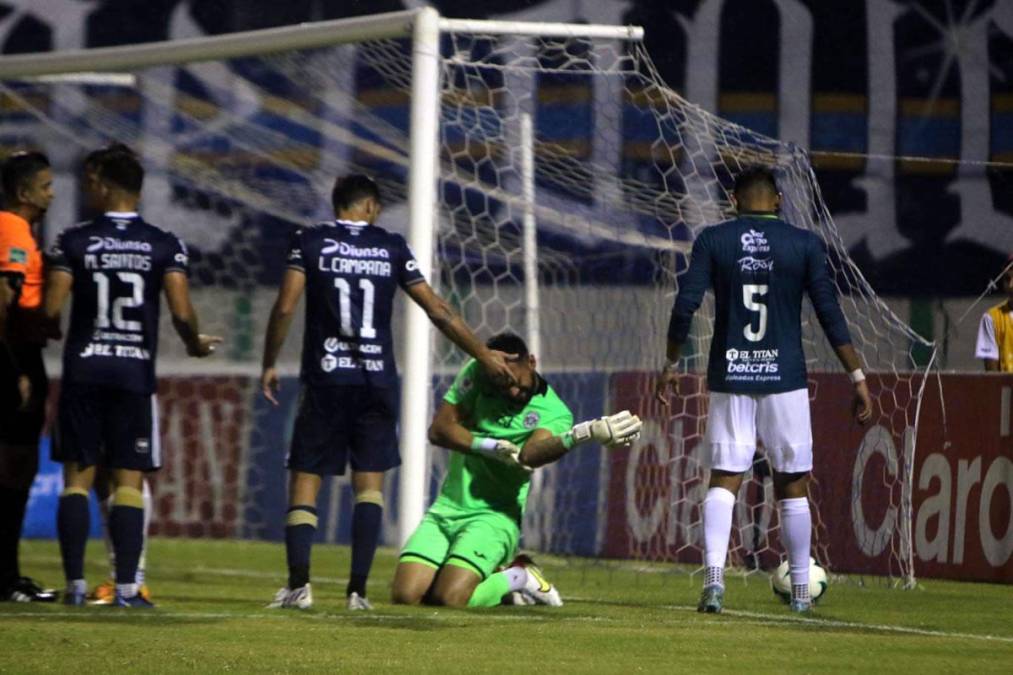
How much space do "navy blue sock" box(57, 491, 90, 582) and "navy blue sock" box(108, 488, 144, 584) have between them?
0.13 metres

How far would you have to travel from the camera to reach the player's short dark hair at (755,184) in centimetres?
779

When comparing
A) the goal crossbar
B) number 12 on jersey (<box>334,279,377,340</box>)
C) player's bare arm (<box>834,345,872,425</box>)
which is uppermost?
the goal crossbar

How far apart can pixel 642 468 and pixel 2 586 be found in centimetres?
477

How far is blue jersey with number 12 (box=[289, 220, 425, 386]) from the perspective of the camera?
7922 millimetres

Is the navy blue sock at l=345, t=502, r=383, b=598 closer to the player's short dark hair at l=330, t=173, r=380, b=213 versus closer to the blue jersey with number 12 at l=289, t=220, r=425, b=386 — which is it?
the blue jersey with number 12 at l=289, t=220, r=425, b=386

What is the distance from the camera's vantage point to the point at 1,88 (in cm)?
1353

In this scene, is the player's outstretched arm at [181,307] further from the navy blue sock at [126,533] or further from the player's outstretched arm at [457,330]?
the player's outstretched arm at [457,330]

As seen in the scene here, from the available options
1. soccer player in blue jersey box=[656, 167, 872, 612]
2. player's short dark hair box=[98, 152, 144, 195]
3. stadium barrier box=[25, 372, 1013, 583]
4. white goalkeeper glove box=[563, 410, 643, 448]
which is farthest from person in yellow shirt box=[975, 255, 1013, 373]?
player's short dark hair box=[98, 152, 144, 195]

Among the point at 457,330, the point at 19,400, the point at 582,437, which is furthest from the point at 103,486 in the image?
the point at 582,437

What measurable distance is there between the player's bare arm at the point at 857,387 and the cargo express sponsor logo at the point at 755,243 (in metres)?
0.50

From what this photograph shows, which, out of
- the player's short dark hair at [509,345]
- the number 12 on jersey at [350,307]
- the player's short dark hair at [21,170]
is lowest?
the player's short dark hair at [509,345]

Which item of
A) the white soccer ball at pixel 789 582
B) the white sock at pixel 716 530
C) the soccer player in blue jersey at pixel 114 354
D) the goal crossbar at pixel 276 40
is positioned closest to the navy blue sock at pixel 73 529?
the soccer player in blue jersey at pixel 114 354

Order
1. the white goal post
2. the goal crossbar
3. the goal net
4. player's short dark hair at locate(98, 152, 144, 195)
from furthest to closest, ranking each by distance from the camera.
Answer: the goal net < the goal crossbar < the white goal post < player's short dark hair at locate(98, 152, 144, 195)

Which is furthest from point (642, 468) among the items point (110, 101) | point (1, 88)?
point (110, 101)
